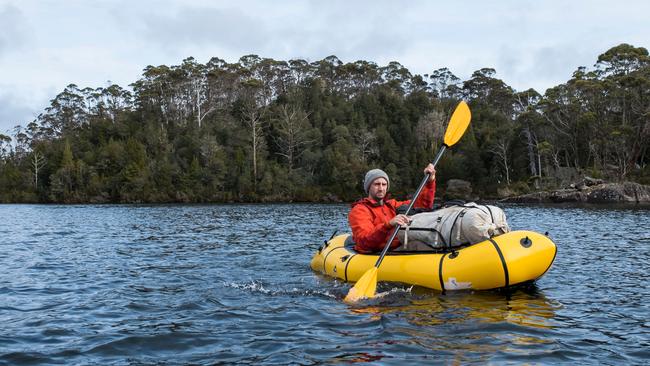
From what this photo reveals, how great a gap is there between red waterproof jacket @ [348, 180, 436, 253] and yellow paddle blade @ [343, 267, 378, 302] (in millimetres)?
828

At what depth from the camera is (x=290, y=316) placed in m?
6.01

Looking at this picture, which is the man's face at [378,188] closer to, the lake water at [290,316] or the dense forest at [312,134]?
the lake water at [290,316]

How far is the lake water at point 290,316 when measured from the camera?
463 centimetres

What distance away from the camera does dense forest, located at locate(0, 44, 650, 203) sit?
44.2m

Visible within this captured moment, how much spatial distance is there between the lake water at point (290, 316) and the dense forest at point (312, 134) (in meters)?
37.8

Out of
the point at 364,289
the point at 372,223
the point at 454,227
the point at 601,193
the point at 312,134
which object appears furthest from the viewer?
the point at 312,134

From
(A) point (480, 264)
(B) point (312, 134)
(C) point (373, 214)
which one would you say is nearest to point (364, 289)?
(A) point (480, 264)

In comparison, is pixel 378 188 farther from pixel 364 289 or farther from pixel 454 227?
pixel 364 289

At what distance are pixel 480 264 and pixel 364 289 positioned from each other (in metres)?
1.47

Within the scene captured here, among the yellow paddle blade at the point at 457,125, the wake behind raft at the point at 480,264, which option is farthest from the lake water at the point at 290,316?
the yellow paddle blade at the point at 457,125

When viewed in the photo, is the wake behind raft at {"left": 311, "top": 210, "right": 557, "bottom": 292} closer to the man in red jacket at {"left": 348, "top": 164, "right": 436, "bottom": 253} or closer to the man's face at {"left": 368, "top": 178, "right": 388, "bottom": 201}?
the man in red jacket at {"left": 348, "top": 164, "right": 436, "bottom": 253}

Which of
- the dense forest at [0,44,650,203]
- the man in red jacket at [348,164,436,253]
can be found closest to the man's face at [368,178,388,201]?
the man in red jacket at [348,164,436,253]

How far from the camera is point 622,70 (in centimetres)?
4425

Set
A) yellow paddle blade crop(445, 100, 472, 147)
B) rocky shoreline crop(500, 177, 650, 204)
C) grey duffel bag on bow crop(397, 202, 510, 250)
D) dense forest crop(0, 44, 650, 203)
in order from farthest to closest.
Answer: dense forest crop(0, 44, 650, 203)
rocky shoreline crop(500, 177, 650, 204)
yellow paddle blade crop(445, 100, 472, 147)
grey duffel bag on bow crop(397, 202, 510, 250)
